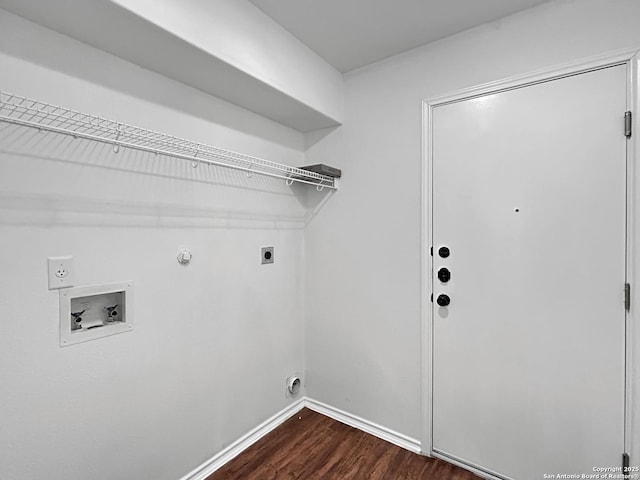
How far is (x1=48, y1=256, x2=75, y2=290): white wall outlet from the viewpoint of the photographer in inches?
46.5

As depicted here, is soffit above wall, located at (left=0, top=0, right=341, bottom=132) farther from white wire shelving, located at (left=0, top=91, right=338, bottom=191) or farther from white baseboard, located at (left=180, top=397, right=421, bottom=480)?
white baseboard, located at (left=180, top=397, right=421, bottom=480)

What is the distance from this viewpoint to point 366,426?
2092mm

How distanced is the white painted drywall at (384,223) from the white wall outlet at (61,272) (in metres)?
1.46

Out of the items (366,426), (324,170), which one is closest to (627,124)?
(324,170)

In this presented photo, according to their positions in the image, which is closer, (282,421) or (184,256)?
(184,256)

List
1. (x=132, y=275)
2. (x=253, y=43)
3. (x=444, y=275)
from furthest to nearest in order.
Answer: (x=444, y=275) < (x=253, y=43) < (x=132, y=275)

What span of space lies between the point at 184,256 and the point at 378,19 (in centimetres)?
158

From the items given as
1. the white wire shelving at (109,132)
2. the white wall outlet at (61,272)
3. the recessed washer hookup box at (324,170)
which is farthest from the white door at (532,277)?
the white wall outlet at (61,272)

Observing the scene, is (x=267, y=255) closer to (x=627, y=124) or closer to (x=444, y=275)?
(x=444, y=275)

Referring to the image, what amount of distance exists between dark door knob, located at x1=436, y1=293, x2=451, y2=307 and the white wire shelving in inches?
41.7

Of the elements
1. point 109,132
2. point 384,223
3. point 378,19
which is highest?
point 378,19

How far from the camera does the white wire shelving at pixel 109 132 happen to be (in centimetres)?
105

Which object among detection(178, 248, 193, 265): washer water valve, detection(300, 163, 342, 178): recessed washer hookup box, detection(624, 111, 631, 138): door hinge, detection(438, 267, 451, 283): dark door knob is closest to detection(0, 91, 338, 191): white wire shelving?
detection(300, 163, 342, 178): recessed washer hookup box

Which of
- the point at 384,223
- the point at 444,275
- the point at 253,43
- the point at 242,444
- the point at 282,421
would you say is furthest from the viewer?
the point at 282,421
